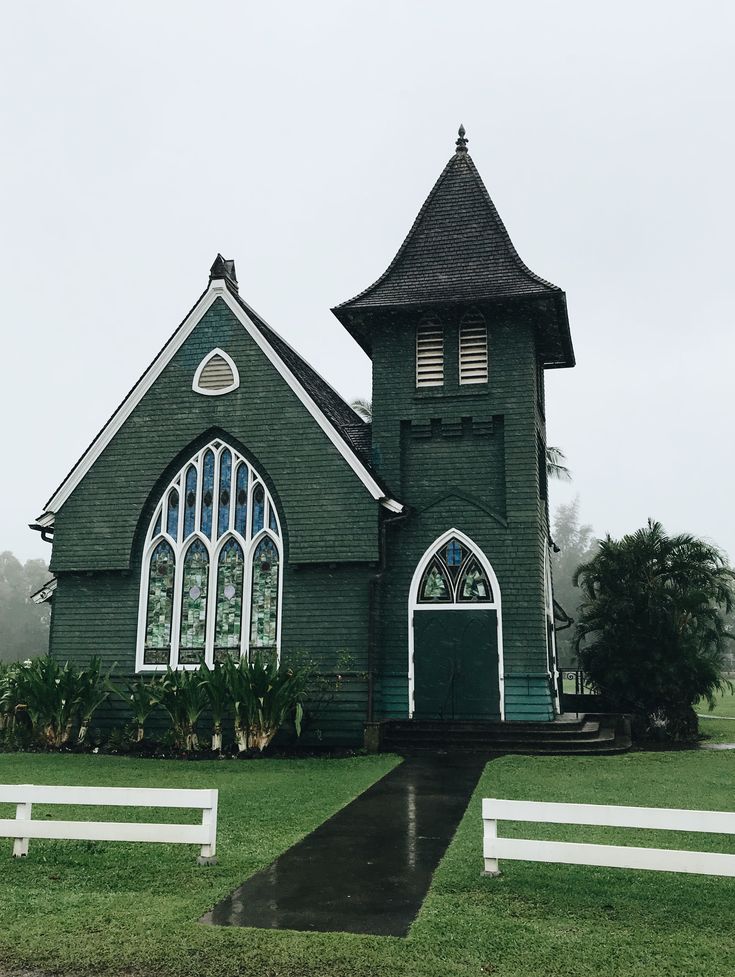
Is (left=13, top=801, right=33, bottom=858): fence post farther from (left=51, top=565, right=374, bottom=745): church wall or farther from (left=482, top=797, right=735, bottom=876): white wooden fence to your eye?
(left=51, top=565, right=374, bottom=745): church wall

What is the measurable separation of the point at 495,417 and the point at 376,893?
42.4 feet

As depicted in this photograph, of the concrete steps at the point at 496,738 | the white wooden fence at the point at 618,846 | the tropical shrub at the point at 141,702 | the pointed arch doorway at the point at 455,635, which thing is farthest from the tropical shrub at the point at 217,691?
the white wooden fence at the point at 618,846

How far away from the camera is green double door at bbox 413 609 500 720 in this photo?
17.5 meters

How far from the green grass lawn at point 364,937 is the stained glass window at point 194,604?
7.53 m

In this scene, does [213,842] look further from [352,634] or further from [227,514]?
[227,514]

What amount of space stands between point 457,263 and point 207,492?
25.0ft

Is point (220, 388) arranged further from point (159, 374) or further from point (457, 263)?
point (457, 263)

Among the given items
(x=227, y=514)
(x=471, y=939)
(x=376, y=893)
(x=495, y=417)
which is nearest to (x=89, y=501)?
(x=227, y=514)

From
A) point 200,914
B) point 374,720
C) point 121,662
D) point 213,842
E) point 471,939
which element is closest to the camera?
point 471,939

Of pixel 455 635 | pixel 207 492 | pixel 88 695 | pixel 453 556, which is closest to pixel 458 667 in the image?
pixel 455 635

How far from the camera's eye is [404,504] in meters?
18.5

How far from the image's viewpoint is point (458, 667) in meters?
17.7

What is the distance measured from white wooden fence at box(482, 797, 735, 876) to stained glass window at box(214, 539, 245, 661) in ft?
36.4

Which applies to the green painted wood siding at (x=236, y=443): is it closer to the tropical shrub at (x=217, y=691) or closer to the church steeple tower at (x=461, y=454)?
the church steeple tower at (x=461, y=454)
